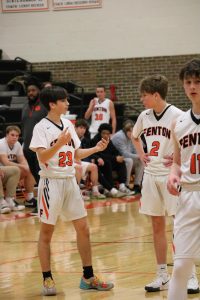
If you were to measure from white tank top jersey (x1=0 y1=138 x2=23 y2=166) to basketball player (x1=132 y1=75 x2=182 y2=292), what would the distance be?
6323mm

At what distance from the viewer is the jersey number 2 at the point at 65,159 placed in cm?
605

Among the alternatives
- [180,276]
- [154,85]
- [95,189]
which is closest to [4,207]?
[95,189]

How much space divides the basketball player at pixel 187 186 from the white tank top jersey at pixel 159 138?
1.59m

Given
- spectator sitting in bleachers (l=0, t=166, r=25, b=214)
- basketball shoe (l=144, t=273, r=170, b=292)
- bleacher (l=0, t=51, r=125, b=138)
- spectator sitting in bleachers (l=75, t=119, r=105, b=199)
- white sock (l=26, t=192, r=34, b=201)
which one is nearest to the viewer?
basketball shoe (l=144, t=273, r=170, b=292)

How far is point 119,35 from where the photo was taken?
17828mm

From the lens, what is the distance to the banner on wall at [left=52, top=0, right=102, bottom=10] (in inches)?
702

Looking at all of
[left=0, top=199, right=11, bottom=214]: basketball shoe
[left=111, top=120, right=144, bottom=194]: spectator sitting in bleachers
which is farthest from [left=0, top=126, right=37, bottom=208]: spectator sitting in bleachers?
[left=111, top=120, right=144, bottom=194]: spectator sitting in bleachers

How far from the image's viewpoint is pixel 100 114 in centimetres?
1546

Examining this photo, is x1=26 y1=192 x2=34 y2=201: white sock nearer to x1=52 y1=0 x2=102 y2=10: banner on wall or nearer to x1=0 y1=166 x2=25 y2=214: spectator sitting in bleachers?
x1=0 y1=166 x2=25 y2=214: spectator sitting in bleachers

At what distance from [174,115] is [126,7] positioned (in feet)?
39.6

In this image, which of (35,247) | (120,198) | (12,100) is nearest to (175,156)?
(35,247)

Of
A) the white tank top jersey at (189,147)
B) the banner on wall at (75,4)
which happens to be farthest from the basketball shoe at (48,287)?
the banner on wall at (75,4)

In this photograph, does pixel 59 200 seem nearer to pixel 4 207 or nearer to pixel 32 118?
pixel 32 118

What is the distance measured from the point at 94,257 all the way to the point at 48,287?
1.60 meters
